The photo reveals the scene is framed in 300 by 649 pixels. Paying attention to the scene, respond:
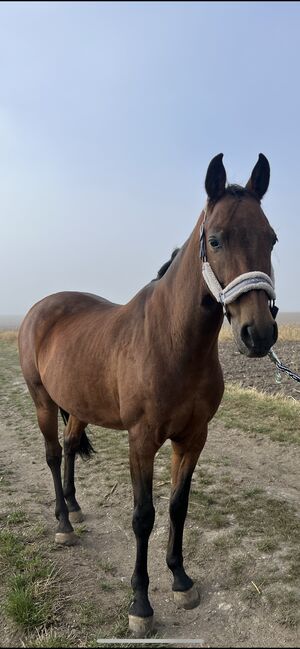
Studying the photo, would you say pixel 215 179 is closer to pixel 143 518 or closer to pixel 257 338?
pixel 257 338

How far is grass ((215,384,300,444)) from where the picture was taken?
633cm

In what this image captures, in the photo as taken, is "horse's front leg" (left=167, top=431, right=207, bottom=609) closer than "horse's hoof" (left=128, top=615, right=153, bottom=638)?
No

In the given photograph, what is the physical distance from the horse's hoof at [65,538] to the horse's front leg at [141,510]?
96 cm

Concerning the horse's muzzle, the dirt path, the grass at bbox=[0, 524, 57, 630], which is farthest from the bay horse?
the grass at bbox=[0, 524, 57, 630]

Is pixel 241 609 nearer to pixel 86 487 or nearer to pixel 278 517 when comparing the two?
pixel 278 517

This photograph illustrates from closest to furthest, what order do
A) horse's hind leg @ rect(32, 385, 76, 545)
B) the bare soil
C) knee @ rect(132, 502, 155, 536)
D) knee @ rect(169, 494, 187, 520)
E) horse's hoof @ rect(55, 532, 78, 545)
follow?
the bare soil < knee @ rect(132, 502, 155, 536) < knee @ rect(169, 494, 187, 520) < horse's hoof @ rect(55, 532, 78, 545) < horse's hind leg @ rect(32, 385, 76, 545)

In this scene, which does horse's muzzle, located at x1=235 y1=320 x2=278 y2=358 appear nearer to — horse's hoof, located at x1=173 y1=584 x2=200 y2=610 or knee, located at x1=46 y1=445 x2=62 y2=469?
horse's hoof, located at x1=173 y1=584 x2=200 y2=610

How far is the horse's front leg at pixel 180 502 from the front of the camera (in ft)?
9.58

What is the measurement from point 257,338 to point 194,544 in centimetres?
234

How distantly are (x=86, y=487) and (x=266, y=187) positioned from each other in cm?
382

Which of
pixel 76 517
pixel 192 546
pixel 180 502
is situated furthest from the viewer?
pixel 76 517

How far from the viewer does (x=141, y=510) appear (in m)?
2.83

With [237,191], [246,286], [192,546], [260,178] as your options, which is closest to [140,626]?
[192,546]

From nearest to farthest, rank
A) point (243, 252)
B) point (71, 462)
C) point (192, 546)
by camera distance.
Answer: point (243, 252)
point (192, 546)
point (71, 462)
